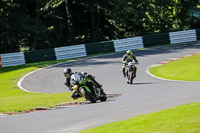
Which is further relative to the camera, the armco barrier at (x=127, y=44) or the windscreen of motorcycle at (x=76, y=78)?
the armco barrier at (x=127, y=44)

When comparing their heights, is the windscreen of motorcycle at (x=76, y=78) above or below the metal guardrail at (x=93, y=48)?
below

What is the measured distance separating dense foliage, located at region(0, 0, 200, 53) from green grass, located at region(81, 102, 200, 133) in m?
28.4

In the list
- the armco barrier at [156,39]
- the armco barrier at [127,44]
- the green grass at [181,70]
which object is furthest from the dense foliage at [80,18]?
the green grass at [181,70]

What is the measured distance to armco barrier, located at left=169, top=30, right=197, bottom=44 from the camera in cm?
3322

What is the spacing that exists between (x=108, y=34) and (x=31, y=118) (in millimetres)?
32137

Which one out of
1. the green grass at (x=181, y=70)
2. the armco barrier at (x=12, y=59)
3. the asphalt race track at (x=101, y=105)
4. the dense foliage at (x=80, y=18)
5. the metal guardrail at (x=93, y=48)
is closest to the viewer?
the asphalt race track at (x=101, y=105)

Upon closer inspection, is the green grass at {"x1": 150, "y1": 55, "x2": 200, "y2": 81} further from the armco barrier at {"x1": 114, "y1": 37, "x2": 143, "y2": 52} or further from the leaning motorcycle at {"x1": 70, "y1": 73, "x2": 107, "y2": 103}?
the armco barrier at {"x1": 114, "y1": 37, "x2": 143, "y2": 52}

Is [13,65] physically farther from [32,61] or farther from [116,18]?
[116,18]

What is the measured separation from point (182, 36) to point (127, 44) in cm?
508

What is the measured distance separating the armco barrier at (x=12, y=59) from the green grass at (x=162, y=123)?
22518mm

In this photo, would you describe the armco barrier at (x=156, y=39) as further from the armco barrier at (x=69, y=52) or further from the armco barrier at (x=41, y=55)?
the armco barrier at (x=41, y=55)

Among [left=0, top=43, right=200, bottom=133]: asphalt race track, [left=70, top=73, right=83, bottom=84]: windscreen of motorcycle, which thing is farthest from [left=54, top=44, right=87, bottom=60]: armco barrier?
[left=70, top=73, right=83, bottom=84]: windscreen of motorcycle

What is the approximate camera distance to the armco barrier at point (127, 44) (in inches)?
1259

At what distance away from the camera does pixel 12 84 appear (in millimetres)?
21516
